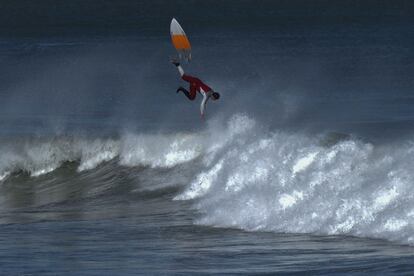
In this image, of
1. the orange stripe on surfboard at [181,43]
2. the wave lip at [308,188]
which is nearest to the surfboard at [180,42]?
the orange stripe on surfboard at [181,43]

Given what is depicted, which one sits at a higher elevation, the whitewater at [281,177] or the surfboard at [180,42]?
the surfboard at [180,42]

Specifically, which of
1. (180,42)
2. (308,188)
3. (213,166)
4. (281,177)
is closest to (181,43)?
(180,42)

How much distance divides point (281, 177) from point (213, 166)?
3004 millimetres

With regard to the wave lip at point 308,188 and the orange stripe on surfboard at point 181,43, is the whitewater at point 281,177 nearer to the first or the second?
the wave lip at point 308,188

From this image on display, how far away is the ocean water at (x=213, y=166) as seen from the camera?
2170cm

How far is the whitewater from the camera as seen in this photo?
75.4 feet

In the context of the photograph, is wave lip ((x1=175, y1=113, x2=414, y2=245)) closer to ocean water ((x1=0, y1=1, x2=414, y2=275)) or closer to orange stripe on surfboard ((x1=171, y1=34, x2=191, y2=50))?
ocean water ((x1=0, y1=1, x2=414, y2=275))

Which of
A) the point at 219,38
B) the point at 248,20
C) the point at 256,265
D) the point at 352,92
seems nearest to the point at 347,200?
the point at 256,265

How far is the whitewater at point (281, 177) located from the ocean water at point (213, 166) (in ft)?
0.13

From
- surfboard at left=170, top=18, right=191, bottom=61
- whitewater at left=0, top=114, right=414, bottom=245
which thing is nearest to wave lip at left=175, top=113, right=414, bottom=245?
whitewater at left=0, top=114, right=414, bottom=245

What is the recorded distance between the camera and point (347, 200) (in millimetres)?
23656

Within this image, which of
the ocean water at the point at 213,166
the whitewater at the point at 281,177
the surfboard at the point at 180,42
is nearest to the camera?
the ocean water at the point at 213,166

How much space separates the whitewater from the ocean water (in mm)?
39

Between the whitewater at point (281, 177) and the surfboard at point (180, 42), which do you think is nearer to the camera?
the whitewater at point (281, 177)
